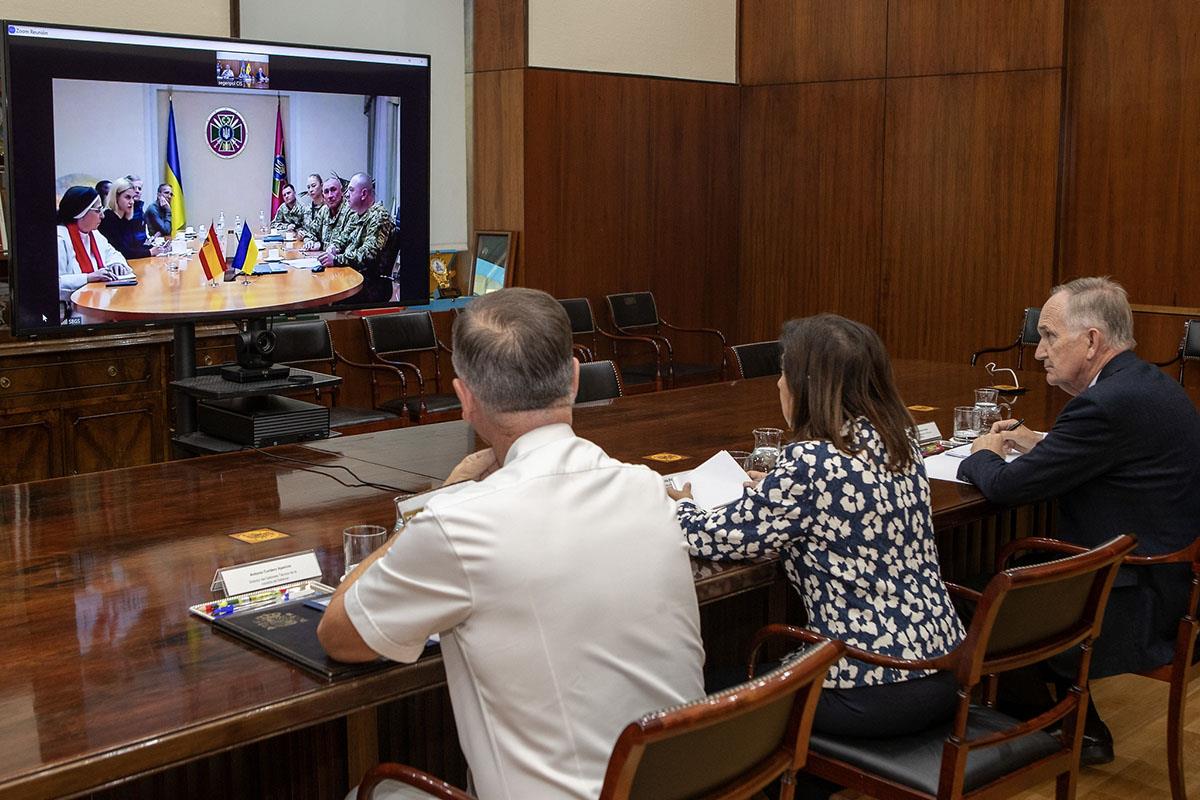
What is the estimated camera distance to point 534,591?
5.83 feet

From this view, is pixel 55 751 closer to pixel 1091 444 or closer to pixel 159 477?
pixel 159 477

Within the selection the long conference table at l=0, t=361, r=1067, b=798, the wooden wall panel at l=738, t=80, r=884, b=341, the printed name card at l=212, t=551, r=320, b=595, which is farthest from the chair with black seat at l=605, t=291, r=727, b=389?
the printed name card at l=212, t=551, r=320, b=595

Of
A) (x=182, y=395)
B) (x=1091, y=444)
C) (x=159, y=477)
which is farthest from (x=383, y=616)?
(x=182, y=395)

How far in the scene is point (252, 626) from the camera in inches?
84.0

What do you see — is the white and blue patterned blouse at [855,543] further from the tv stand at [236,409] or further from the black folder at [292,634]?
the tv stand at [236,409]

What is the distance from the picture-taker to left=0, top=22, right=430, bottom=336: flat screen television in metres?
4.11

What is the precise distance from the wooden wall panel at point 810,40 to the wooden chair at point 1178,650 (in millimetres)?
5644

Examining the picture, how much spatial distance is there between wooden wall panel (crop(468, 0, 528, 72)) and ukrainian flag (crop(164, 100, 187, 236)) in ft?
11.3

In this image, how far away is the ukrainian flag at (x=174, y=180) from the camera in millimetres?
4340

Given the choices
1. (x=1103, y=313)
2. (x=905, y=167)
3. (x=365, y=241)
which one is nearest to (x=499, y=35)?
(x=905, y=167)

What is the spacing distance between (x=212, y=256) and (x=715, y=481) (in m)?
2.31

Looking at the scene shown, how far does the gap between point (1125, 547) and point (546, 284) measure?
5605mm

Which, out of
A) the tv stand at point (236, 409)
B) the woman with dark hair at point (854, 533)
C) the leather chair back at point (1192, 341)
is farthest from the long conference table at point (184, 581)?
the leather chair back at point (1192, 341)

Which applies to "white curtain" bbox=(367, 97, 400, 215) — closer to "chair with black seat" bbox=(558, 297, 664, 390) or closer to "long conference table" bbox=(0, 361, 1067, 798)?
"long conference table" bbox=(0, 361, 1067, 798)
